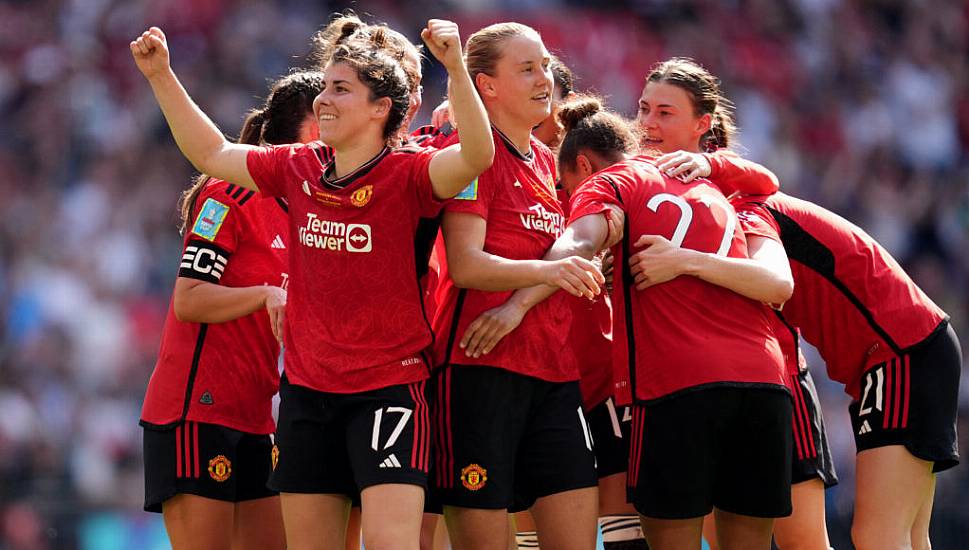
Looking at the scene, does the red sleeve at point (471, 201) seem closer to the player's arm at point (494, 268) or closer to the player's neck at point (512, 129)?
the player's arm at point (494, 268)

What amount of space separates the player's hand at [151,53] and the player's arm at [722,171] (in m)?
1.89

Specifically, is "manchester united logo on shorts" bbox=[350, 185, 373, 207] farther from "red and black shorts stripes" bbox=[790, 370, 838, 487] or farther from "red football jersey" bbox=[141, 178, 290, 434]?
"red and black shorts stripes" bbox=[790, 370, 838, 487]

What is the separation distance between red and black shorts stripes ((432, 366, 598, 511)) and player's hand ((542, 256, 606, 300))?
19.4 inches

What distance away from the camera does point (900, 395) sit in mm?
5305

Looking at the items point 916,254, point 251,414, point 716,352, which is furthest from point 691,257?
point 916,254

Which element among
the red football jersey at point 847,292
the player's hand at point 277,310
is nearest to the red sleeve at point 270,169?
the player's hand at point 277,310

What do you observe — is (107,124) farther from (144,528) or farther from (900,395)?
(900,395)

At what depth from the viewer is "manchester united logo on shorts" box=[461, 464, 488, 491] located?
185 inches

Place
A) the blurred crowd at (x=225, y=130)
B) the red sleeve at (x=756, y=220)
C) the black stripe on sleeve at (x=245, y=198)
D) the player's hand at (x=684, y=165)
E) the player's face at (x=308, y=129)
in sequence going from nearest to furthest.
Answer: the player's hand at (x=684, y=165), the red sleeve at (x=756, y=220), the black stripe on sleeve at (x=245, y=198), the player's face at (x=308, y=129), the blurred crowd at (x=225, y=130)

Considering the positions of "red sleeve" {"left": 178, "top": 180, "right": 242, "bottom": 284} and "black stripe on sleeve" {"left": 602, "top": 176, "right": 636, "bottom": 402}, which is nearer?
"black stripe on sleeve" {"left": 602, "top": 176, "right": 636, "bottom": 402}

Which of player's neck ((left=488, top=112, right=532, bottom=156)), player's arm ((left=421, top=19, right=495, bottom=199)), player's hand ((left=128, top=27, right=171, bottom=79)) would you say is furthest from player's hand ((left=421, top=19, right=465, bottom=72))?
player's hand ((left=128, top=27, right=171, bottom=79))

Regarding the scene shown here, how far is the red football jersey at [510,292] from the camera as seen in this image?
4797 millimetres

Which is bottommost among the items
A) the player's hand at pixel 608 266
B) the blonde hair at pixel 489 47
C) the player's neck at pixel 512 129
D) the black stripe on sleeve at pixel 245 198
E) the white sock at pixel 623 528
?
the white sock at pixel 623 528

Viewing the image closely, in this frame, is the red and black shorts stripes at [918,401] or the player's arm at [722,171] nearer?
the player's arm at [722,171]
